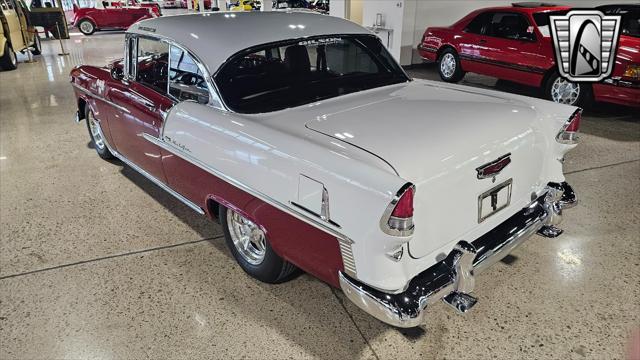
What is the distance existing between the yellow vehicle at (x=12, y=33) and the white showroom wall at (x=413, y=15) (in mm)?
8394

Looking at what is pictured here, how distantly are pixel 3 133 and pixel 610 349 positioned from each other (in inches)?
272

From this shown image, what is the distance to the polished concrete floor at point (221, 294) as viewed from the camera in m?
2.35

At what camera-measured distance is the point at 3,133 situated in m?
5.98

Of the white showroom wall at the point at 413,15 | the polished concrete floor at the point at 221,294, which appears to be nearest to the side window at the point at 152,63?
the polished concrete floor at the point at 221,294

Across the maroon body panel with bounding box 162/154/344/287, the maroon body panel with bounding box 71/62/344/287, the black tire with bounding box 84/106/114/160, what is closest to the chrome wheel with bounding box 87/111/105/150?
the black tire with bounding box 84/106/114/160

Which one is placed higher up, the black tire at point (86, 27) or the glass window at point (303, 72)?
the glass window at point (303, 72)

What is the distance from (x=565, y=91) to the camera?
655cm

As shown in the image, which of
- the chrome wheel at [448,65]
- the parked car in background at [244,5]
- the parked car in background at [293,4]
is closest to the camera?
the chrome wheel at [448,65]

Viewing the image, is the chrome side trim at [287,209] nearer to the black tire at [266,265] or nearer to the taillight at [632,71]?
the black tire at [266,265]

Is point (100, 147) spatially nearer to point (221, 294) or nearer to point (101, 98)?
point (101, 98)

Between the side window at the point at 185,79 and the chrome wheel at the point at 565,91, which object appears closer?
the side window at the point at 185,79

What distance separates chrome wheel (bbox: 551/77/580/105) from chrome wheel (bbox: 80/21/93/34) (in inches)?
718

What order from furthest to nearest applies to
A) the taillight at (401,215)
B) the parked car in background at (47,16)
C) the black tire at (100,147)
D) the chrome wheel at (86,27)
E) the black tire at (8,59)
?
1. the chrome wheel at (86,27)
2. the parked car in background at (47,16)
3. the black tire at (8,59)
4. the black tire at (100,147)
5. the taillight at (401,215)

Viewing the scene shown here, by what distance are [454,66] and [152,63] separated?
6.09m
